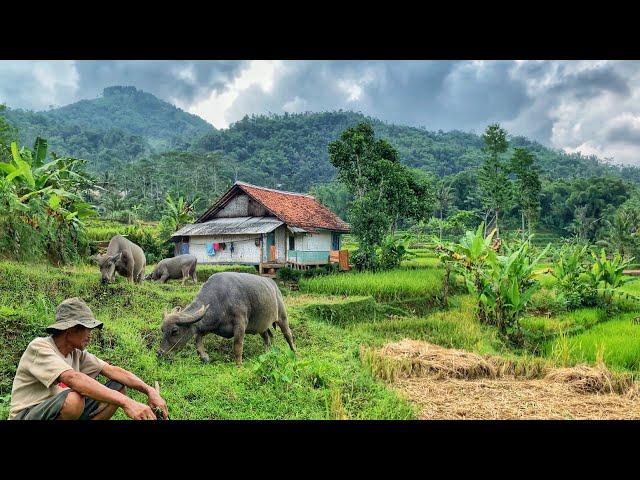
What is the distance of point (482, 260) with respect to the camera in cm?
654

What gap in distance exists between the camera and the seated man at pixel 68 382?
6.39 feet

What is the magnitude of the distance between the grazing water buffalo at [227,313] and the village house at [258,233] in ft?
7.04

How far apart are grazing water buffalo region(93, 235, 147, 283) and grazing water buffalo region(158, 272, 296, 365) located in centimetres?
165

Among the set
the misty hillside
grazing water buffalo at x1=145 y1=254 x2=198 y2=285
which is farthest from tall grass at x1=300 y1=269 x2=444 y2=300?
the misty hillside

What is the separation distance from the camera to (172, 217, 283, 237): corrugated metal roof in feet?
21.8

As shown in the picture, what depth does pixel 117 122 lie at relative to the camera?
11844 millimetres

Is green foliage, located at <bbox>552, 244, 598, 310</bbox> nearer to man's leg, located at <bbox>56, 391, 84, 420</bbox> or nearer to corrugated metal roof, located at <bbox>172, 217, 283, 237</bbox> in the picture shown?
corrugated metal roof, located at <bbox>172, 217, 283, 237</bbox>

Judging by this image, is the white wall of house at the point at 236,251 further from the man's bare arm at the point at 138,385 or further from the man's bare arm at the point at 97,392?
the man's bare arm at the point at 97,392

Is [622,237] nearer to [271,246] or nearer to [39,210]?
[271,246]

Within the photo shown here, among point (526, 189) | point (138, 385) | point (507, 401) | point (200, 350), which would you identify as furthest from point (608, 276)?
point (138, 385)
